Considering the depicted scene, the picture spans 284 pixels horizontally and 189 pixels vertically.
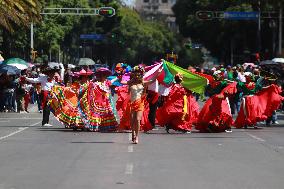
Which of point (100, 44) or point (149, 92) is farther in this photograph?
point (100, 44)

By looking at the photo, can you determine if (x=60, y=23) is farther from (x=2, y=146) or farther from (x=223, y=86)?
(x=2, y=146)

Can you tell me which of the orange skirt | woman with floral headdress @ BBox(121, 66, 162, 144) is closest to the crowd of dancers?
woman with floral headdress @ BBox(121, 66, 162, 144)

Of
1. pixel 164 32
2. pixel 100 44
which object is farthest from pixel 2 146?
pixel 164 32

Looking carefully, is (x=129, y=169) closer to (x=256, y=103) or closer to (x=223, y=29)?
(x=256, y=103)

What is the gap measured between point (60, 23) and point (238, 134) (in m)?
59.8

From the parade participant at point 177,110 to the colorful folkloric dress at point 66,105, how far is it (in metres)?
2.37

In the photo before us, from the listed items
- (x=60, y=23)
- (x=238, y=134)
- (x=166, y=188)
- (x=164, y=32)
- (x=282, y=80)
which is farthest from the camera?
(x=164, y=32)

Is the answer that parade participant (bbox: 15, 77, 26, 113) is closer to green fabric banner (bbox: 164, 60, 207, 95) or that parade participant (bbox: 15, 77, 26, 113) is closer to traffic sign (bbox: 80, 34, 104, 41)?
green fabric banner (bbox: 164, 60, 207, 95)

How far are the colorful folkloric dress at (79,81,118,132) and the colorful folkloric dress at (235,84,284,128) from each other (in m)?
4.24

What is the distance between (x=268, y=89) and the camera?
2781 centimetres

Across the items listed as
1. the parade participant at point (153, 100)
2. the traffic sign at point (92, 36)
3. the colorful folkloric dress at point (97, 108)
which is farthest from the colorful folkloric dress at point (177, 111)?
the traffic sign at point (92, 36)

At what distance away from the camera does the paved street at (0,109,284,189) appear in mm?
13383

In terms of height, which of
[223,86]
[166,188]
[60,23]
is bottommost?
[166,188]

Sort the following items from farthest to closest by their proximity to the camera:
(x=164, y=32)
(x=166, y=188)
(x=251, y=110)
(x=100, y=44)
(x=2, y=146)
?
(x=164, y=32)
(x=100, y=44)
(x=251, y=110)
(x=2, y=146)
(x=166, y=188)
